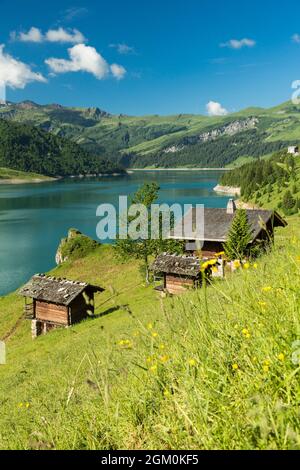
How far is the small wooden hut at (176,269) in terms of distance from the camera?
115 ft

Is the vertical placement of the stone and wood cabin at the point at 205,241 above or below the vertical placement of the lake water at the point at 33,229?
above

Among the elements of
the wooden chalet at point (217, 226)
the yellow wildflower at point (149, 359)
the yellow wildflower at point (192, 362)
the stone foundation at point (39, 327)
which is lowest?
the stone foundation at point (39, 327)

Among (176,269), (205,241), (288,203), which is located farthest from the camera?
(288,203)

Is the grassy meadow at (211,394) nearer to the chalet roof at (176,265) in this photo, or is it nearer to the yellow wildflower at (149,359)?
the yellow wildflower at (149,359)

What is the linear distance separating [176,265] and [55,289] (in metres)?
11.5

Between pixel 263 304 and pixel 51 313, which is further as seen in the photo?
pixel 51 313

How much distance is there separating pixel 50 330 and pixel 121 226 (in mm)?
15517

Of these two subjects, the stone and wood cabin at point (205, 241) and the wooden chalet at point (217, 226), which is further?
the wooden chalet at point (217, 226)

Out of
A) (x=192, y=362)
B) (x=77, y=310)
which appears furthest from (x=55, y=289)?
(x=192, y=362)

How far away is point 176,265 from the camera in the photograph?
3650 cm

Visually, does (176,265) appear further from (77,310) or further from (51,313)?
(51,313)

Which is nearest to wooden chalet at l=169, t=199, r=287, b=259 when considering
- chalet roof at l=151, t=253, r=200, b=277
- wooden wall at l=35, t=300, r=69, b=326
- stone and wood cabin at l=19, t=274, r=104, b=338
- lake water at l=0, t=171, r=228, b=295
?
chalet roof at l=151, t=253, r=200, b=277

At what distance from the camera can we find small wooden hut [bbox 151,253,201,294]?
115 feet

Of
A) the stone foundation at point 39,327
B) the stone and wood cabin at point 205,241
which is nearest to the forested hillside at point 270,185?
the stone and wood cabin at point 205,241
